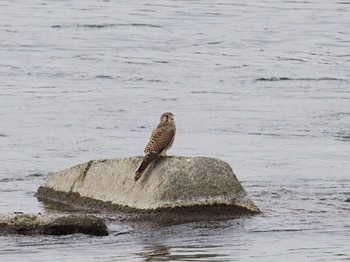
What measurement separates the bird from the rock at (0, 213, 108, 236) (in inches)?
41.7

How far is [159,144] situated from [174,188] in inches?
20.8

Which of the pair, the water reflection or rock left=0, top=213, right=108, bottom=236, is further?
rock left=0, top=213, right=108, bottom=236

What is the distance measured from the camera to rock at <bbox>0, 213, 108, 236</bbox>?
11.1 m

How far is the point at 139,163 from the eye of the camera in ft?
40.0

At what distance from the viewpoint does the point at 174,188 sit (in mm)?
11820

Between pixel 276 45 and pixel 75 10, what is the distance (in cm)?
811

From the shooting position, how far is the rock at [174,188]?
11.9 m

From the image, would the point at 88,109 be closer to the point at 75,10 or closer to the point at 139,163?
the point at 139,163

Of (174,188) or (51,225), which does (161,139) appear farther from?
(51,225)

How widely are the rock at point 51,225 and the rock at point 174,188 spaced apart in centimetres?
86

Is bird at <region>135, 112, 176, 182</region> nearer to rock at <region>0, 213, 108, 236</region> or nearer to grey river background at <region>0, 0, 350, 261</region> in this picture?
grey river background at <region>0, 0, 350, 261</region>

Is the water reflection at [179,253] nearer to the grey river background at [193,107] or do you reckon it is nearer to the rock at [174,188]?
the grey river background at [193,107]

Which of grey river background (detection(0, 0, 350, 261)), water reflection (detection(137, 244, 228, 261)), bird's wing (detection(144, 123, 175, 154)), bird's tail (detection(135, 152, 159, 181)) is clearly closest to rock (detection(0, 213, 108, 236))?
grey river background (detection(0, 0, 350, 261))

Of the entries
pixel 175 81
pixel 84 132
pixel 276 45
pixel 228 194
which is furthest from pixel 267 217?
pixel 276 45
